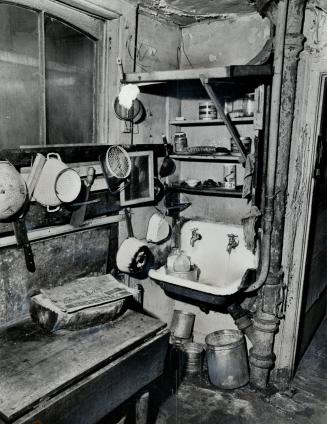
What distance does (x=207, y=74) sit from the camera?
314 centimetres

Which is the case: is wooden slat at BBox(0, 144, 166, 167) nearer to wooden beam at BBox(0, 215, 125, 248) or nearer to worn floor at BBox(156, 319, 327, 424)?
wooden beam at BBox(0, 215, 125, 248)

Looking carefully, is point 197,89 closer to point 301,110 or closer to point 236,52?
point 236,52

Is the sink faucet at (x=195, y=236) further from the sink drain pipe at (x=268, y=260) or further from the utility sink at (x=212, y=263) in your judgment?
the sink drain pipe at (x=268, y=260)

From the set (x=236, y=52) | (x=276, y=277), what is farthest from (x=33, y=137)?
(x=276, y=277)

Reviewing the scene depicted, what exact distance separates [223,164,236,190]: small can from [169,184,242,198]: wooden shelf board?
0.07 metres

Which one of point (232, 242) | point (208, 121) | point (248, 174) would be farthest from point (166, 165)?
point (232, 242)

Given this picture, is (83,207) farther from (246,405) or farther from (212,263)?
(246,405)

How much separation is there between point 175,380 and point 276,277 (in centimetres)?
156

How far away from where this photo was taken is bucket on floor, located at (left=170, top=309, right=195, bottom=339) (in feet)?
15.6

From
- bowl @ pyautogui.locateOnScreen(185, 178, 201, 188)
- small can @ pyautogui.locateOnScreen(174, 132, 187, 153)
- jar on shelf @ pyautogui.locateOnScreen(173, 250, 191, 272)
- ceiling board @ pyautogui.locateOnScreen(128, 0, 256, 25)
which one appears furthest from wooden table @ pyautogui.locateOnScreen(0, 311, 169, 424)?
ceiling board @ pyautogui.locateOnScreen(128, 0, 256, 25)

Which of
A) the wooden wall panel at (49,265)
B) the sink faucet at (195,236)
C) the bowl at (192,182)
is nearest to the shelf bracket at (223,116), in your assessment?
the bowl at (192,182)

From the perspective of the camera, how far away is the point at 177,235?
15.3ft

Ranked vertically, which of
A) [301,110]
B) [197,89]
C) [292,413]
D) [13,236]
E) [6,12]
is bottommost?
[292,413]

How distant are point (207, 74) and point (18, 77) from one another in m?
1.45
